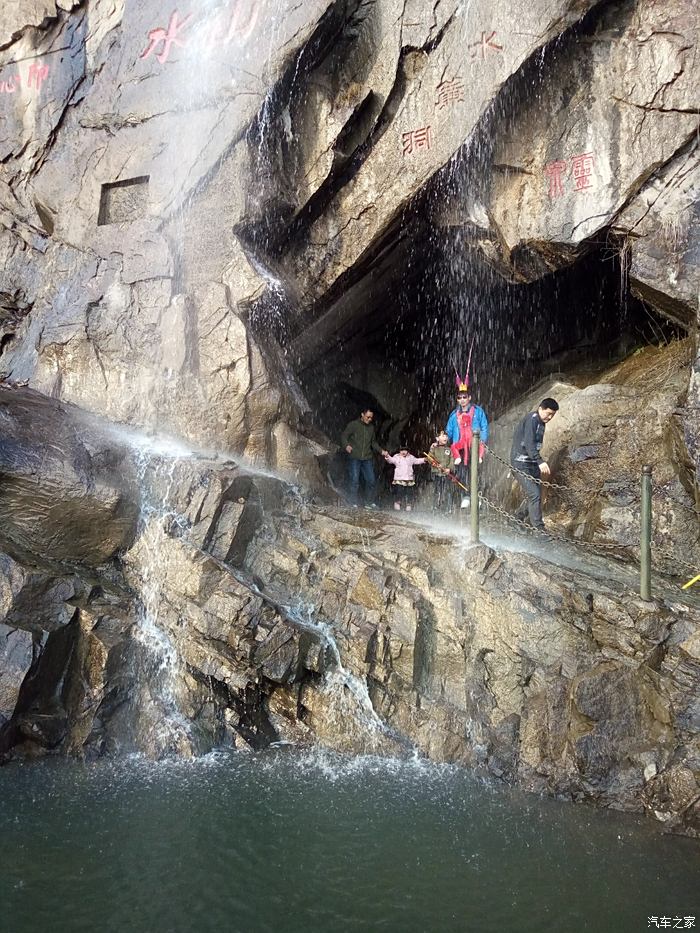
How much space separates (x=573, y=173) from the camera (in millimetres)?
10250

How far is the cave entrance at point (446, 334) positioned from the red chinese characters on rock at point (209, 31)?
3.91 m

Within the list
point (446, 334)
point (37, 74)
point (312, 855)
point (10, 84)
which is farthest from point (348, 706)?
point (10, 84)

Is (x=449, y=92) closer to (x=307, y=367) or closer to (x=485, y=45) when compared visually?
(x=485, y=45)

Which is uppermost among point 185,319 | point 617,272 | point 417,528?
point 617,272

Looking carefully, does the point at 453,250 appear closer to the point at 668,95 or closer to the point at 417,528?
the point at 668,95

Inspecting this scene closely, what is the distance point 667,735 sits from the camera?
7.03 meters

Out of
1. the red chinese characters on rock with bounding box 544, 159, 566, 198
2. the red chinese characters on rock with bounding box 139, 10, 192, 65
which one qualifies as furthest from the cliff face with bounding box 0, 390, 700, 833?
the red chinese characters on rock with bounding box 139, 10, 192, 65

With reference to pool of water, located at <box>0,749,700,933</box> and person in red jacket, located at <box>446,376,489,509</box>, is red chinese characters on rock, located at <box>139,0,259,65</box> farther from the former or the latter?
pool of water, located at <box>0,749,700,933</box>

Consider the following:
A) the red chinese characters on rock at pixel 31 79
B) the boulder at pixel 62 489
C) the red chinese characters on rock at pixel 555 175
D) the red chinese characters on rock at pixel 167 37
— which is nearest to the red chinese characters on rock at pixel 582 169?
the red chinese characters on rock at pixel 555 175

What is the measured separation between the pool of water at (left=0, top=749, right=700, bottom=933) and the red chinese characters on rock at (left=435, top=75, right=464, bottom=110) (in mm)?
8862

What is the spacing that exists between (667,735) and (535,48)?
869 centimetres

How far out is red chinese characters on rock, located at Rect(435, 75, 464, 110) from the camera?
1021 centimetres

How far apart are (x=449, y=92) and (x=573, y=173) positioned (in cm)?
211

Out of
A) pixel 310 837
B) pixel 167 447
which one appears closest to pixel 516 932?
pixel 310 837
